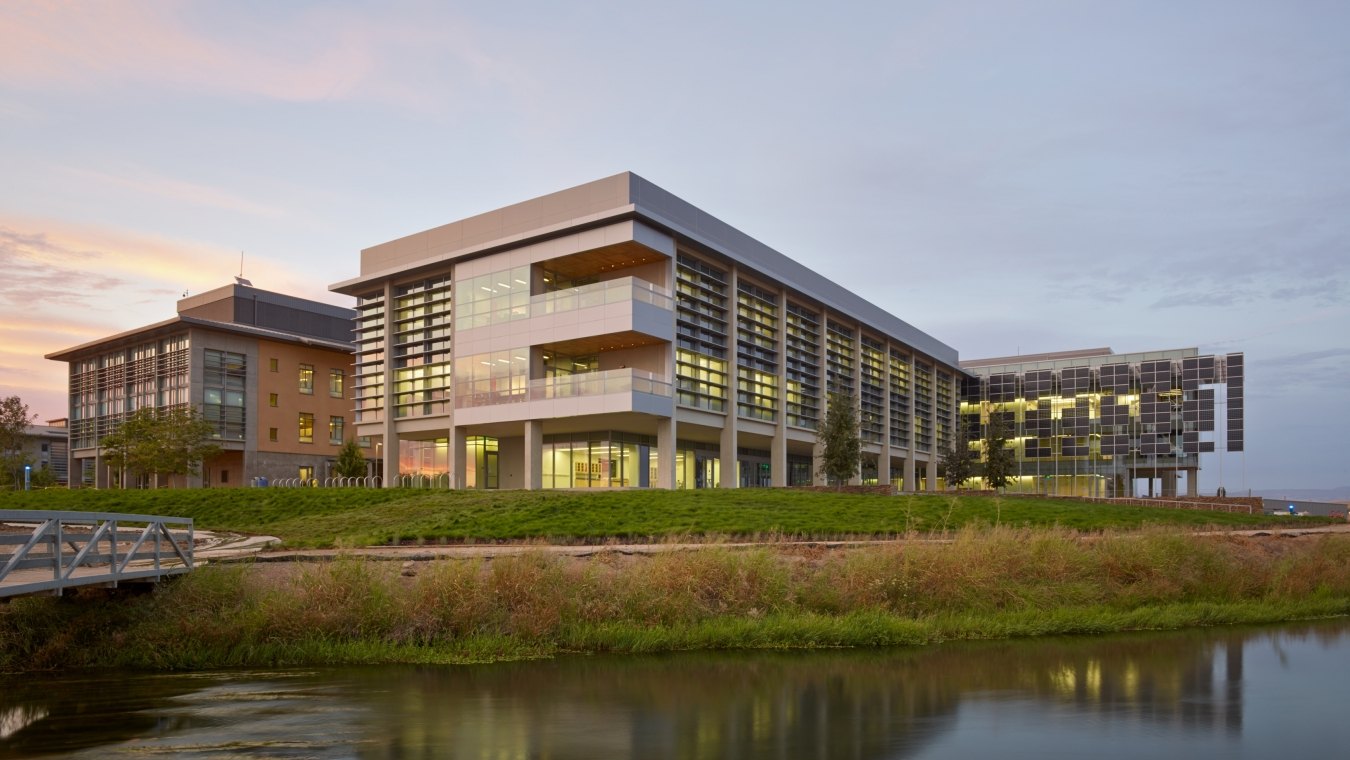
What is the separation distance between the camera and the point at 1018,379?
9550cm

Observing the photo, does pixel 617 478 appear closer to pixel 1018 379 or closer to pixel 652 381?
pixel 652 381

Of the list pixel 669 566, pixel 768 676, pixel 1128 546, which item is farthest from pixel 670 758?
pixel 1128 546

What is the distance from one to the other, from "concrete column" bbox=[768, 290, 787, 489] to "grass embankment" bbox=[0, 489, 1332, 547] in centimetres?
1676

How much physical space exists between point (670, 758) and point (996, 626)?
10.7 m

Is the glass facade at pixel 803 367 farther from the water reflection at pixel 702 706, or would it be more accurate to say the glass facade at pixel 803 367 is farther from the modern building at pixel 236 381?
the water reflection at pixel 702 706

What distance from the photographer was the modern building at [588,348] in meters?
47.7

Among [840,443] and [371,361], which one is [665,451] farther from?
[371,361]

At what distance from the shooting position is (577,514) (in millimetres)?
30594

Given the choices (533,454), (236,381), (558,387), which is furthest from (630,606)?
(236,381)

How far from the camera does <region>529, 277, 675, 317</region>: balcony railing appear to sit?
46.4 meters

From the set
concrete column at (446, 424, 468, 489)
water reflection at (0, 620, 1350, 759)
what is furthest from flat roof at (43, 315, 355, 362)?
water reflection at (0, 620, 1350, 759)

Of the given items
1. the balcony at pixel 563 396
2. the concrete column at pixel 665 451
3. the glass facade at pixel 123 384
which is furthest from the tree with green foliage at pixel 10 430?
the concrete column at pixel 665 451

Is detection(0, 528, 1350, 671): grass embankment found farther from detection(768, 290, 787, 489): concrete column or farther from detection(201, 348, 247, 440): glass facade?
detection(201, 348, 247, 440): glass facade

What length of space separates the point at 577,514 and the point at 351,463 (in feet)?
91.9
